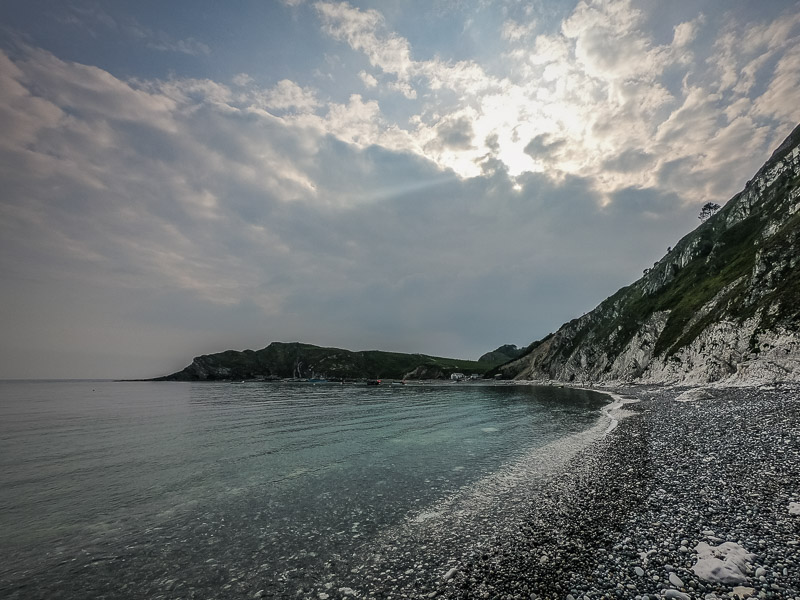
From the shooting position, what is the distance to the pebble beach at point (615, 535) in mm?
9609

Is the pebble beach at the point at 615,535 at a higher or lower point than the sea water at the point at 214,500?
higher

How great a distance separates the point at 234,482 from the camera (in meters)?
21.5

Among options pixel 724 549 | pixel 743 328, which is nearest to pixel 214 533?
pixel 724 549

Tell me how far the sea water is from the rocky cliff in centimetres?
3945

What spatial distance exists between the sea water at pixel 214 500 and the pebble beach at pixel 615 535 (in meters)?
A: 1.89

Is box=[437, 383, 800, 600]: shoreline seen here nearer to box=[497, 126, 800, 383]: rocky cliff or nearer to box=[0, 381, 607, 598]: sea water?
box=[0, 381, 607, 598]: sea water

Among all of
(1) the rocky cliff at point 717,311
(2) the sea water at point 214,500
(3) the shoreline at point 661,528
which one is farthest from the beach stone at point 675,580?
(1) the rocky cliff at point 717,311

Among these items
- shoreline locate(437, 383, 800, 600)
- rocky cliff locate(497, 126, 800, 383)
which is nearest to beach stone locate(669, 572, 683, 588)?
shoreline locate(437, 383, 800, 600)

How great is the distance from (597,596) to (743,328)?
7385 centimetres

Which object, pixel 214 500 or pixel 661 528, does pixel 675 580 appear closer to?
pixel 661 528

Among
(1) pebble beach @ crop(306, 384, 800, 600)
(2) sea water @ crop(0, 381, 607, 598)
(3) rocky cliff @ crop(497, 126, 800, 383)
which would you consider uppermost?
(3) rocky cliff @ crop(497, 126, 800, 383)

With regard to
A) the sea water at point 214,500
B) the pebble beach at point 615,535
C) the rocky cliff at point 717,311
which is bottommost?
the sea water at point 214,500

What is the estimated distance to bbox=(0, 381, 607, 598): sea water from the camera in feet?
38.5

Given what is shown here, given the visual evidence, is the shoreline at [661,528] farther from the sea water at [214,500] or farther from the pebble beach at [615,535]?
the sea water at [214,500]
